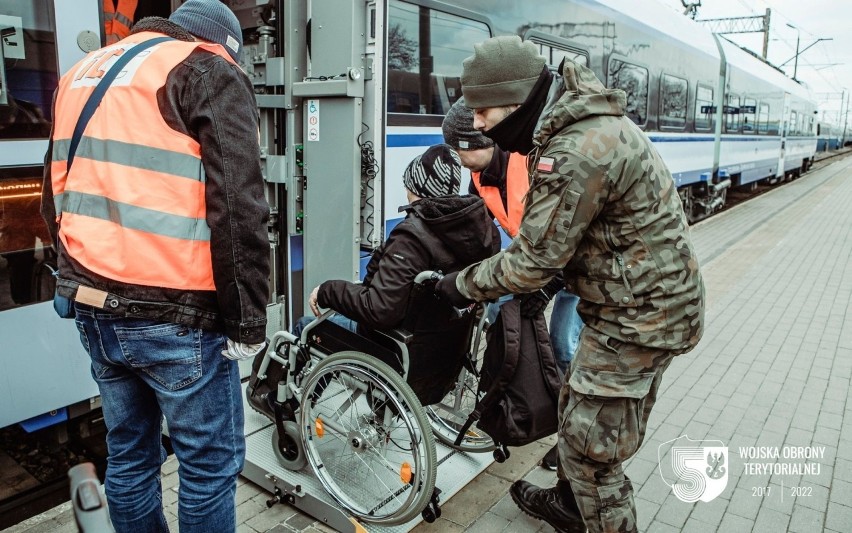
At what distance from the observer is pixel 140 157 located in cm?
181

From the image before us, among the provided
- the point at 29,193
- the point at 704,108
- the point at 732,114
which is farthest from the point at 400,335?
the point at 732,114

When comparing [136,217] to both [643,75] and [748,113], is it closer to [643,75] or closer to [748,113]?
[643,75]

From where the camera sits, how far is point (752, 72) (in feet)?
49.4

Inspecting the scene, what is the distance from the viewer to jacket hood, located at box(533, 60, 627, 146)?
2.03 m

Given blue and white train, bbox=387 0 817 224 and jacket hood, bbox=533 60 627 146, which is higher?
blue and white train, bbox=387 0 817 224

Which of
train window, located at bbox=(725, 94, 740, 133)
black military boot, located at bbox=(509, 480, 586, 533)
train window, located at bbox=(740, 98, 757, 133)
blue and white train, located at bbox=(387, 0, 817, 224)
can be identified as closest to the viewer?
black military boot, located at bbox=(509, 480, 586, 533)

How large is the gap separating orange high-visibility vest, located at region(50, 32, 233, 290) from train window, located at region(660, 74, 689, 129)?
8690 mm

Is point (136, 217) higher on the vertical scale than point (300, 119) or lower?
lower

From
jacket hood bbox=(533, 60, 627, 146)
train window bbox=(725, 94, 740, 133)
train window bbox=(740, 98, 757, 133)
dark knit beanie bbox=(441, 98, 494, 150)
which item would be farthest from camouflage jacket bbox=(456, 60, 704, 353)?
train window bbox=(740, 98, 757, 133)

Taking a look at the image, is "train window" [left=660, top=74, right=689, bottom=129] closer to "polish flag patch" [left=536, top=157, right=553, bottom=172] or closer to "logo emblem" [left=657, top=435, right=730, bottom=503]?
"logo emblem" [left=657, top=435, right=730, bottom=503]

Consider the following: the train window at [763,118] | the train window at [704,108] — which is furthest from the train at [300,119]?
the train window at [763,118]

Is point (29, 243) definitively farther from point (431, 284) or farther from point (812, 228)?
point (812, 228)

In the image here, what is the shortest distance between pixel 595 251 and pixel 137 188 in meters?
1.39

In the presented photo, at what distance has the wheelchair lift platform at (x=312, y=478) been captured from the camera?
2725 millimetres
